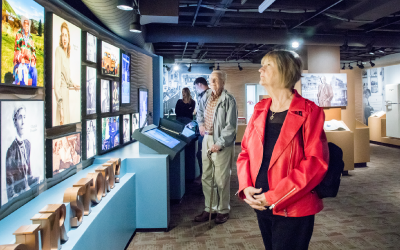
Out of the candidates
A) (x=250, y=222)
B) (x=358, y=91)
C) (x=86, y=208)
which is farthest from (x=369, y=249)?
(x=358, y=91)

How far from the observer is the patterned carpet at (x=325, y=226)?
2.98m

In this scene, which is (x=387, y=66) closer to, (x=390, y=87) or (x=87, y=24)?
(x=390, y=87)

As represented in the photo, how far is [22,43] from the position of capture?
1813mm

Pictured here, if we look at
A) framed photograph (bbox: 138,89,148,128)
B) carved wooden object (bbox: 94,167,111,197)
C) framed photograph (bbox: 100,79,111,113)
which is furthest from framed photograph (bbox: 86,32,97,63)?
framed photograph (bbox: 138,89,148,128)

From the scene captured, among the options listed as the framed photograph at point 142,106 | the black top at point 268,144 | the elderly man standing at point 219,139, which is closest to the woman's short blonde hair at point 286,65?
the black top at point 268,144

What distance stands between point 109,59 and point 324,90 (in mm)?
4772

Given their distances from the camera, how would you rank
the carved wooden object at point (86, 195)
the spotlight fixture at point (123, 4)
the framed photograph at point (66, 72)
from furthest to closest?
the spotlight fixture at point (123, 4) < the framed photograph at point (66, 72) < the carved wooden object at point (86, 195)

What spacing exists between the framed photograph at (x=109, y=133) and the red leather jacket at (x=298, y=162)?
2394 mm

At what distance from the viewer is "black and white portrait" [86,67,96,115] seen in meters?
2.97

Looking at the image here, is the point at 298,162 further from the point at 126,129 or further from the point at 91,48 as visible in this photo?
the point at 126,129

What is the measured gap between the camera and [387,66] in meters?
11.5

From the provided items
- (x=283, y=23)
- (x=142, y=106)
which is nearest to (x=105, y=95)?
(x=142, y=106)

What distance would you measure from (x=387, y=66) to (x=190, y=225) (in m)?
11.4

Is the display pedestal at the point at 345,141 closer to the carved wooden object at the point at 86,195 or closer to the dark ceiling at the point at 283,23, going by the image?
the dark ceiling at the point at 283,23
